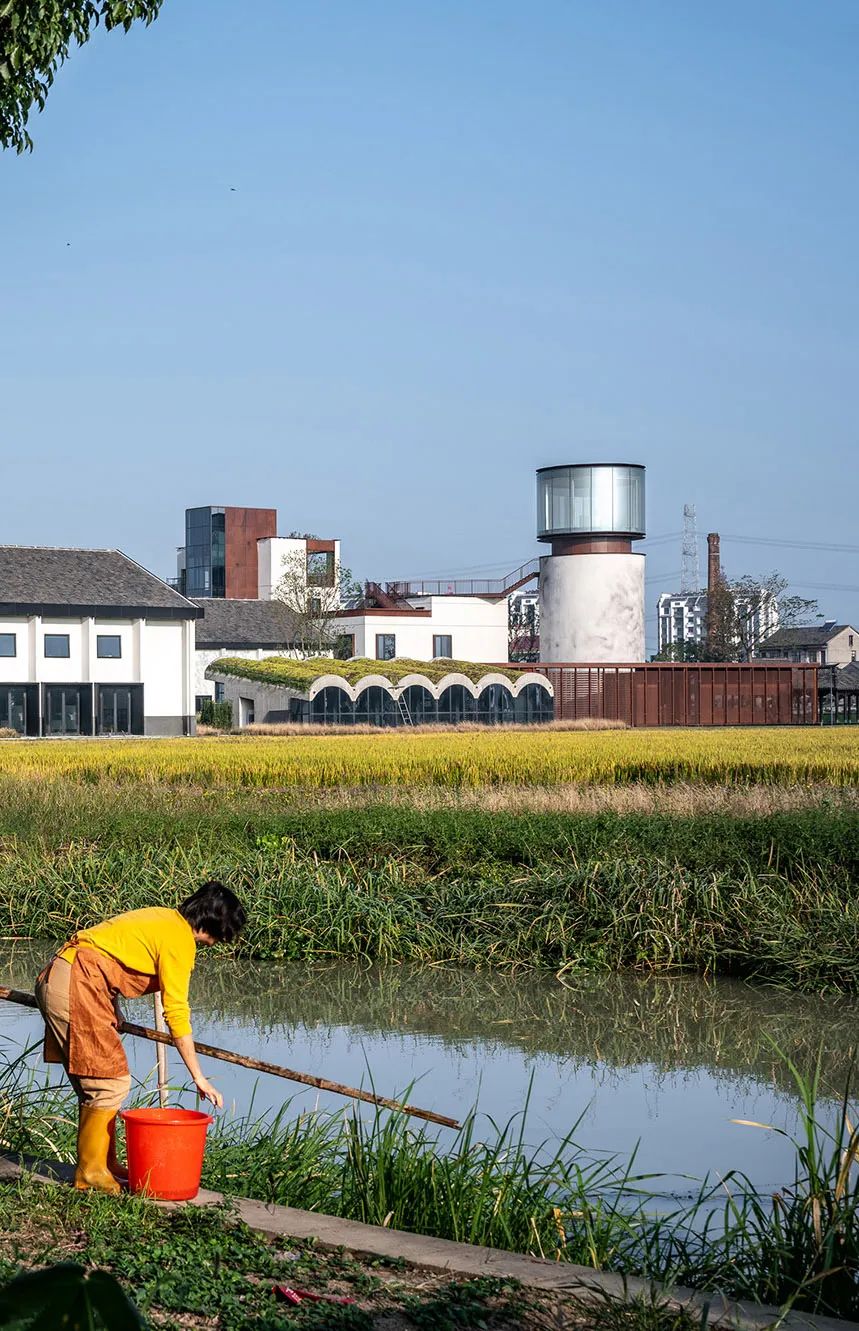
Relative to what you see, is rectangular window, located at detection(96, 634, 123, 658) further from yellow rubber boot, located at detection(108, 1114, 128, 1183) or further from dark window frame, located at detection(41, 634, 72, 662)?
yellow rubber boot, located at detection(108, 1114, 128, 1183)

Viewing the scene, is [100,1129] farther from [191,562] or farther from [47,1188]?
[191,562]

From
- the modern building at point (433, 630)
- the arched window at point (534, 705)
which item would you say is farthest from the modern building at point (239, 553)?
the arched window at point (534, 705)

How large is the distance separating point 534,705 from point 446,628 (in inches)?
500

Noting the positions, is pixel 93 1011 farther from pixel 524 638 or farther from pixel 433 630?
pixel 524 638

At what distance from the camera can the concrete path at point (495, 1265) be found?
4426mm

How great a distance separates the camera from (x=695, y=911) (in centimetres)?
1480

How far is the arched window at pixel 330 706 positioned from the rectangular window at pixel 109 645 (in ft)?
29.8

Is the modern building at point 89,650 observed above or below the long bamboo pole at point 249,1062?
above

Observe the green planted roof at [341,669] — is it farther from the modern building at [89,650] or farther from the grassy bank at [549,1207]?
the grassy bank at [549,1207]

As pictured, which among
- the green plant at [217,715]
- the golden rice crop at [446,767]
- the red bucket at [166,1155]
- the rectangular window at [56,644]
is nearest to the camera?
the red bucket at [166,1155]

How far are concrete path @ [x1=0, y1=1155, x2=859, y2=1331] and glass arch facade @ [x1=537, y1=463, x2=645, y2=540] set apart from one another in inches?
2620

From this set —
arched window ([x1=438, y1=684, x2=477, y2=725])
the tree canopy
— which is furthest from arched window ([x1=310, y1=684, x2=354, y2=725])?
the tree canopy

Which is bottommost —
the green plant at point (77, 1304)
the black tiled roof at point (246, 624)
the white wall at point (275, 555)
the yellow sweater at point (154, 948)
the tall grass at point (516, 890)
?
the tall grass at point (516, 890)

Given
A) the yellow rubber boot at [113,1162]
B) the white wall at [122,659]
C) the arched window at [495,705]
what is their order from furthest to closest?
the arched window at [495,705] < the white wall at [122,659] < the yellow rubber boot at [113,1162]
